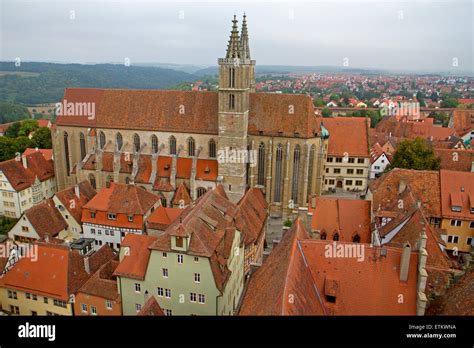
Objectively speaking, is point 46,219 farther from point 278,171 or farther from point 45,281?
point 278,171

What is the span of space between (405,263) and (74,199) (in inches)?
1269

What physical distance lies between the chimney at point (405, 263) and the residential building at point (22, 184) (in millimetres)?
43379

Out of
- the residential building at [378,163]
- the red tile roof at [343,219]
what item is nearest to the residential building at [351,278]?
the red tile roof at [343,219]

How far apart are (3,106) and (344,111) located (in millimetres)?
111318

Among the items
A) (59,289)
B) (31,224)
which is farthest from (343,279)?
(31,224)

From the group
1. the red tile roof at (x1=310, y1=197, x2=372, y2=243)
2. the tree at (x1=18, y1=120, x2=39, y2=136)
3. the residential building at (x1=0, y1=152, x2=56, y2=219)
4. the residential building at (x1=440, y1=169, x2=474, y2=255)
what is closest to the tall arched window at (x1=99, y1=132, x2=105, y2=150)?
the residential building at (x1=0, y1=152, x2=56, y2=219)

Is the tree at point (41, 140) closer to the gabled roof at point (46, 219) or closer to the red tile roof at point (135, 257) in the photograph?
the gabled roof at point (46, 219)

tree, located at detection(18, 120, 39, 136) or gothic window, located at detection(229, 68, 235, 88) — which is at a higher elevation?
gothic window, located at detection(229, 68, 235, 88)

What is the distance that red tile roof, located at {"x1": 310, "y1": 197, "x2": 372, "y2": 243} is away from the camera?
1136 inches

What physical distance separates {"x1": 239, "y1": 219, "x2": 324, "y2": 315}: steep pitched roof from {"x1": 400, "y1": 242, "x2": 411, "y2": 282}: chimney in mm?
4152

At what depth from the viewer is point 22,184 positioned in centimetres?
4634

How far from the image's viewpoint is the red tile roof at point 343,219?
28859 mm

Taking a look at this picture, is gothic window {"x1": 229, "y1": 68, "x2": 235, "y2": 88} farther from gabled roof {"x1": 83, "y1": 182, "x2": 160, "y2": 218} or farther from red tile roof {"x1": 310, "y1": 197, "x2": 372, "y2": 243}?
red tile roof {"x1": 310, "y1": 197, "x2": 372, "y2": 243}
